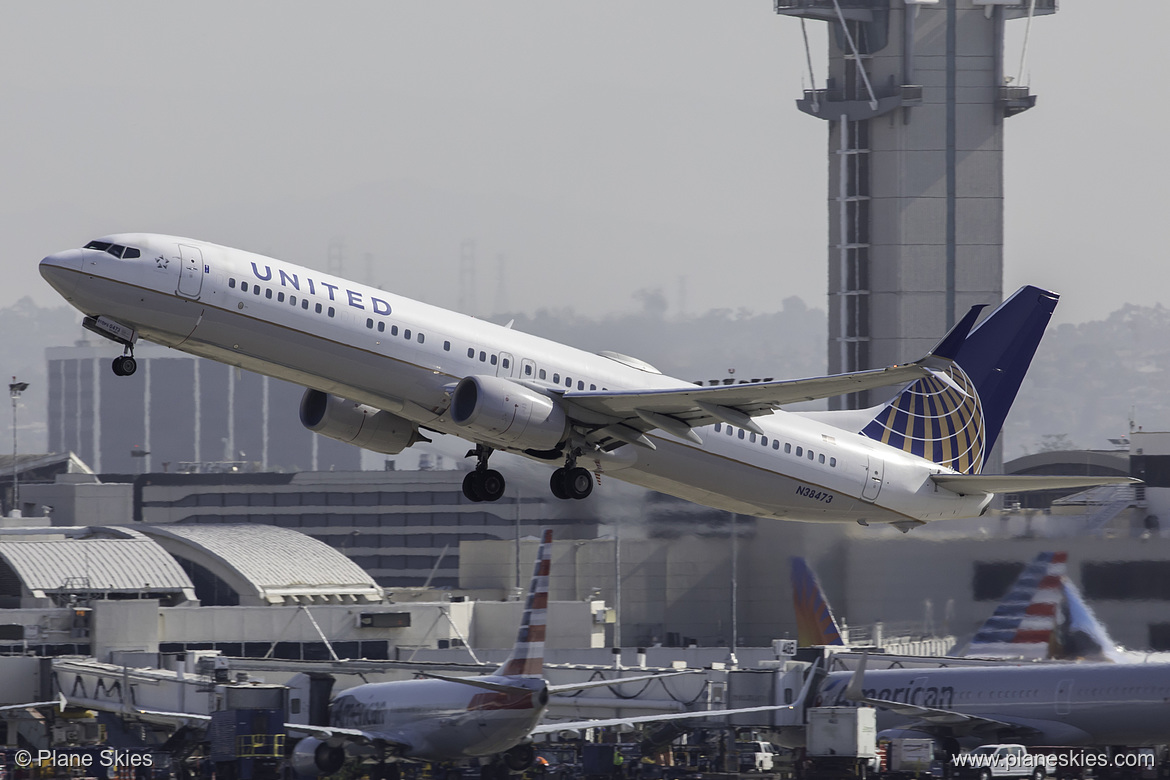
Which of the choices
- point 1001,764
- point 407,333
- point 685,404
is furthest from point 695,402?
point 1001,764

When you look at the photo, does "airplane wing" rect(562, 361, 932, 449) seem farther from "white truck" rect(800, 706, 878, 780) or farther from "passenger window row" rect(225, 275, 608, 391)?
"white truck" rect(800, 706, 878, 780)

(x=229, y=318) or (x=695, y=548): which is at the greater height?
(x=229, y=318)

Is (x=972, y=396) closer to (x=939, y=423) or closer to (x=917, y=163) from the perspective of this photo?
(x=939, y=423)

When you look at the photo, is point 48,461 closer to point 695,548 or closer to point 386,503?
point 386,503

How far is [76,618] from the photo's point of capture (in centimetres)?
6244

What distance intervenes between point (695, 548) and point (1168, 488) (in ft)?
58.3

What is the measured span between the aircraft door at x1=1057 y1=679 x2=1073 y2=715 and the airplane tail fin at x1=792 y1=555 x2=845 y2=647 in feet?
46.5

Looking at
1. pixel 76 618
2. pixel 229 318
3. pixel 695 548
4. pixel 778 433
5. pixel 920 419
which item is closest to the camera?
pixel 229 318

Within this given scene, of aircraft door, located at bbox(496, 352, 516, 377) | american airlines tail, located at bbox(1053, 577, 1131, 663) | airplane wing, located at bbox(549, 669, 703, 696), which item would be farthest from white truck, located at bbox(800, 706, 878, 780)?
aircraft door, located at bbox(496, 352, 516, 377)

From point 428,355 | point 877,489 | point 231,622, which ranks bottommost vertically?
point 231,622

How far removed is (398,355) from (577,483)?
5239 mm

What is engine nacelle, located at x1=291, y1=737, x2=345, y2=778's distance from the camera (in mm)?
45406

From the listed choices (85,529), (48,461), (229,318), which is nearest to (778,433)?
(229,318)

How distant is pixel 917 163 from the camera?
117438 mm
